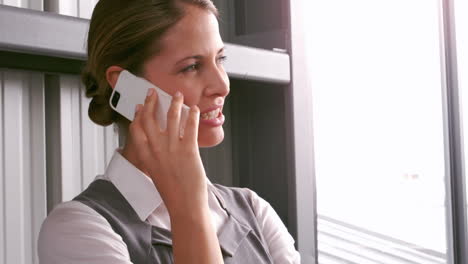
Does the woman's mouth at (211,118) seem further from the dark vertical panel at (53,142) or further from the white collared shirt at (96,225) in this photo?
the dark vertical panel at (53,142)

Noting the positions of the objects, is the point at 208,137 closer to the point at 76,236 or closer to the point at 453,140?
the point at 76,236

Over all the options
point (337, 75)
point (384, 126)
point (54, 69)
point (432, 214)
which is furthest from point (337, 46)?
point (54, 69)

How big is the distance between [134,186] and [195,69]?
0.71ft

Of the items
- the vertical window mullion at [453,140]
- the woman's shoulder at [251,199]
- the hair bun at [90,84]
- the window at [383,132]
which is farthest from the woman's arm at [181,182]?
the vertical window mullion at [453,140]

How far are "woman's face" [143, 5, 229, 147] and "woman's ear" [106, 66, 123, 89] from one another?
45 millimetres

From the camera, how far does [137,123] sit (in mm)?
878

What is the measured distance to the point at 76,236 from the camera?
→ 85 centimetres

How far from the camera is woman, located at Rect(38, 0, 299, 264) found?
2.73ft

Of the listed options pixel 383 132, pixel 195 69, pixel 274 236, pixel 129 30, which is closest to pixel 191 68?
pixel 195 69

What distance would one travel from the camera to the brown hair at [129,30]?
3.14ft

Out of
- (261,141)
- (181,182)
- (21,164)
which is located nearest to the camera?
(181,182)

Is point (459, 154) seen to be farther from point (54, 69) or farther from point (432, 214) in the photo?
point (54, 69)

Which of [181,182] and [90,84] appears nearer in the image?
[181,182]

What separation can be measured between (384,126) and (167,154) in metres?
1.49
